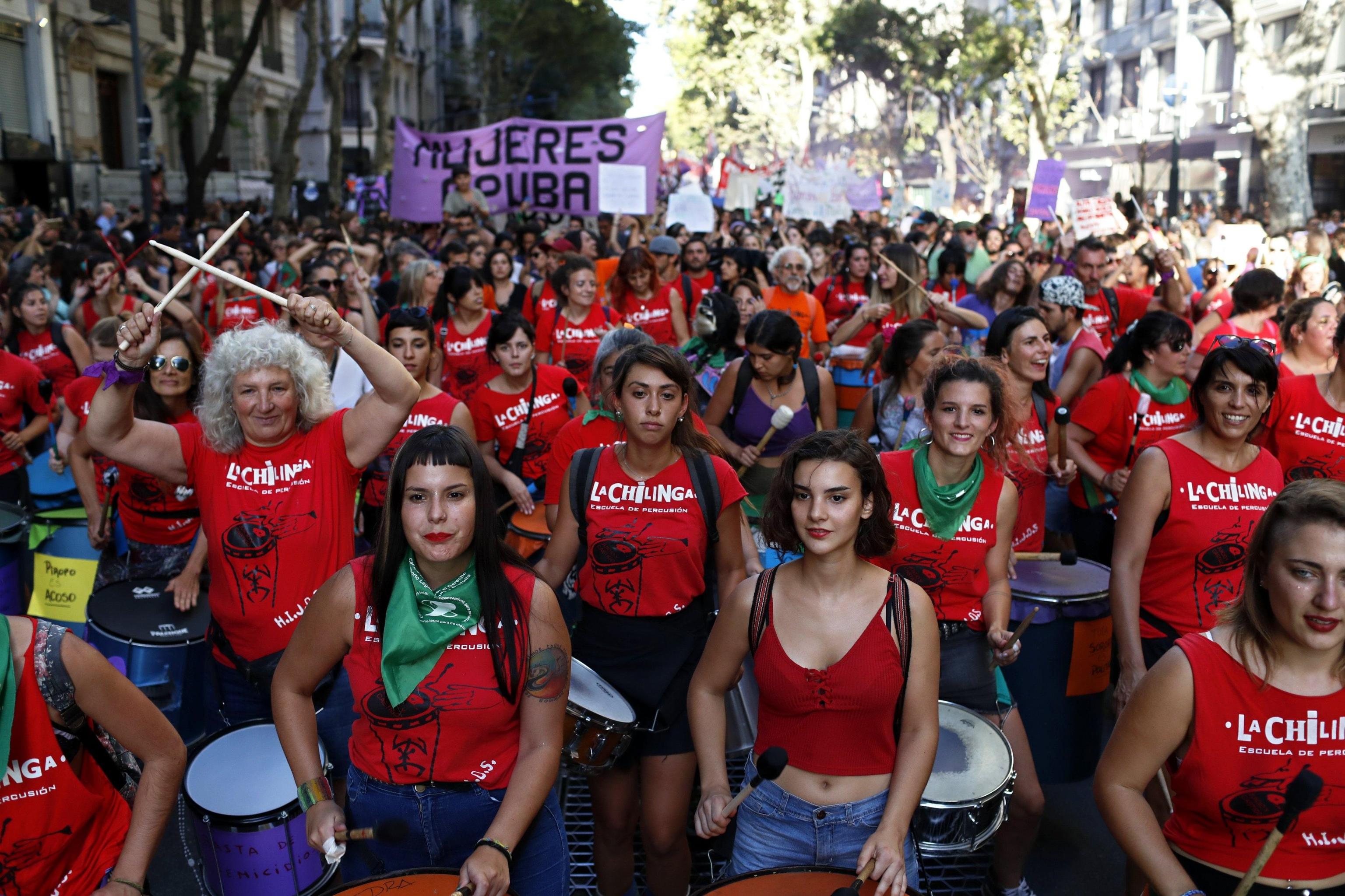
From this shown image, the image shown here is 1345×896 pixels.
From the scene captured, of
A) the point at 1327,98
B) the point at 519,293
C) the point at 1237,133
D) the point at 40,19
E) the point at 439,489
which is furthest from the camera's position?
the point at 1237,133

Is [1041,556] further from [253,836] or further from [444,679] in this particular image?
[253,836]

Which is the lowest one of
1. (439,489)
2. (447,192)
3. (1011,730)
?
(1011,730)

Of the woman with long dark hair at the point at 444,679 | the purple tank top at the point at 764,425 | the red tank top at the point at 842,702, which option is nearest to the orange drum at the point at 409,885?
the woman with long dark hair at the point at 444,679

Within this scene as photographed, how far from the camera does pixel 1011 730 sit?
4.00 meters

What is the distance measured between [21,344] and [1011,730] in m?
6.63

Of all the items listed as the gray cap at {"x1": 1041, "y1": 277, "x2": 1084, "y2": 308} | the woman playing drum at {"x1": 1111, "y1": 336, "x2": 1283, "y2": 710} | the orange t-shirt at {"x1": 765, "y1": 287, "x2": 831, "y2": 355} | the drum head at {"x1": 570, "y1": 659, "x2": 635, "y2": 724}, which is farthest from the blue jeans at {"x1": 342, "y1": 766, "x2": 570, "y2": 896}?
the orange t-shirt at {"x1": 765, "y1": 287, "x2": 831, "y2": 355}

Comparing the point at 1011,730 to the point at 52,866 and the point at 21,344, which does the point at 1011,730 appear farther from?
the point at 21,344

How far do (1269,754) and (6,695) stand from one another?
267 centimetres

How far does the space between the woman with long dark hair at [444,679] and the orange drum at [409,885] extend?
0.67 feet

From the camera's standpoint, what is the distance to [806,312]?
8.83 metres

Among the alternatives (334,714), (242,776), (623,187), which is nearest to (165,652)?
(242,776)

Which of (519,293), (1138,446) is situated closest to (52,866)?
(1138,446)

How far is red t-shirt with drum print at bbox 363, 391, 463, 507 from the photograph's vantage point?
5.36 m

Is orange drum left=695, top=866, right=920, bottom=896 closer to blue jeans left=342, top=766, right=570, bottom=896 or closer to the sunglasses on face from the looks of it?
blue jeans left=342, top=766, right=570, bottom=896
